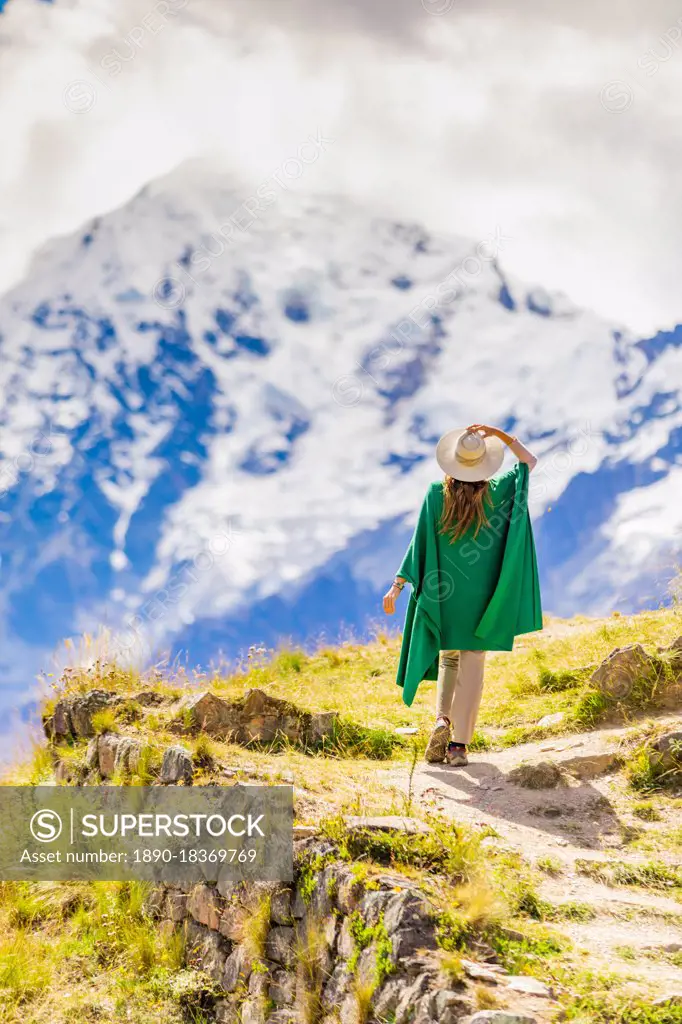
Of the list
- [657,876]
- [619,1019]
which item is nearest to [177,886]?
[657,876]

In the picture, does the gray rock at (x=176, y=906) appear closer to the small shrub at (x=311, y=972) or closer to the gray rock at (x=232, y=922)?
the gray rock at (x=232, y=922)

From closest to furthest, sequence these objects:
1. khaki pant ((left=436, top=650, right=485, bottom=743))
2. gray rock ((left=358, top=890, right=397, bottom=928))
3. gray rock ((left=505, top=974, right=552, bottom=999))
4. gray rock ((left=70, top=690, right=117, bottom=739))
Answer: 1. gray rock ((left=505, top=974, right=552, bottom=999))
2. gray rock ((left=358, top=890, right=397, bottom=928))
3. khaki pant ((left=436, top=650, right=485, bottom=743))
4. gray rock ((left=70, top=690, right=117, bottom=739))

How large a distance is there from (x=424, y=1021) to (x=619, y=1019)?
711 mm

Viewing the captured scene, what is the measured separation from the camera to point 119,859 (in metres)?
6.46

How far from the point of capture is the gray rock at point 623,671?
6.91m

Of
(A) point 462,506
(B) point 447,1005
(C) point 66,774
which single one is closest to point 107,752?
(C) point 66,774

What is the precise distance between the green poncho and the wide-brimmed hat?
0.81 ft

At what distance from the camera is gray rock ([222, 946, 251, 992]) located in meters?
4.70

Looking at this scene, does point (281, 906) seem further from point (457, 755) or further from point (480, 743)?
point (480, 743)

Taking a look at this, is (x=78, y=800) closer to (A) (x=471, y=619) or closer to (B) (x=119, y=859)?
(B) (x=119, y=859)

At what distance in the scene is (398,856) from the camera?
166 inches

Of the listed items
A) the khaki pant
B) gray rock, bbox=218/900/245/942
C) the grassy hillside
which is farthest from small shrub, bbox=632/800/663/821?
gray rock, bbox=218/900/245/942

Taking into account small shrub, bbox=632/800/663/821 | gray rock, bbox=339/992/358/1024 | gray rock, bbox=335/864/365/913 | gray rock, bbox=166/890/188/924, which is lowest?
gray rock, bbox=339/992/358/1024

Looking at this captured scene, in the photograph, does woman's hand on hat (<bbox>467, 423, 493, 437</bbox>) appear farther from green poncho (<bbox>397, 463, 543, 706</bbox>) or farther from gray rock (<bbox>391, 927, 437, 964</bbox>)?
gray rock (<bbox>391, 927, 437, 964</bbox>)
